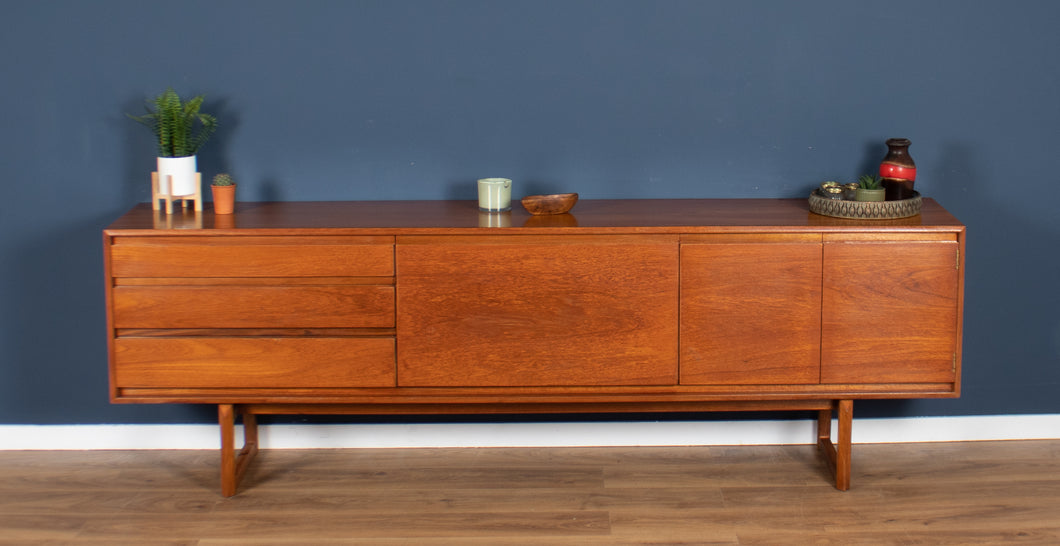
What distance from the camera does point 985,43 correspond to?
3432mm

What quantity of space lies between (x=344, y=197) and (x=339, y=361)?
1.92 feet

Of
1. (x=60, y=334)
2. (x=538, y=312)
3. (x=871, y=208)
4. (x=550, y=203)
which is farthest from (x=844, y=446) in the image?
(x=60, y=334)

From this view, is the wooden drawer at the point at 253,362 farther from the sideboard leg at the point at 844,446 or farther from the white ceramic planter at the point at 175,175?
the sideboard leg at the point at 844,446

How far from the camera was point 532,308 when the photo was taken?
10.3 feet

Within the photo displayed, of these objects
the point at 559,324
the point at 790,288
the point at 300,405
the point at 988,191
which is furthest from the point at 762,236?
the point at 300,405

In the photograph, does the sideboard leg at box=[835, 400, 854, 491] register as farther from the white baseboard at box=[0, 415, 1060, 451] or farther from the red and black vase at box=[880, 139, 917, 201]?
the red and black vase at box=[880, 139, 917, 201]

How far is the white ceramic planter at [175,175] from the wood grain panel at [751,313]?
4.64 feet

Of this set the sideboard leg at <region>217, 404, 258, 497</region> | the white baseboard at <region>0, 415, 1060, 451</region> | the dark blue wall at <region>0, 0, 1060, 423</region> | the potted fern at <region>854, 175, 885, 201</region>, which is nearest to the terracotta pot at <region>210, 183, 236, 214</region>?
the dark blue wall at <region>0, 0, 1060, 423</region>

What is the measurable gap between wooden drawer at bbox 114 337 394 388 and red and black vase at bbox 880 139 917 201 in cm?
146

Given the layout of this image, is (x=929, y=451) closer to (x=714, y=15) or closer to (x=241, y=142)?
(x=714, y=15)

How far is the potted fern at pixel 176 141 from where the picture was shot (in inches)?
131

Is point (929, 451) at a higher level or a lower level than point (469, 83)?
lower

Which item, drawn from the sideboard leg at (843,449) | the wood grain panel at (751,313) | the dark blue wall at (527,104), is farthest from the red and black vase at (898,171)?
the sideboard leg at (843,449)

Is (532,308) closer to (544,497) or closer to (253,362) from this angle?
(544,497)
